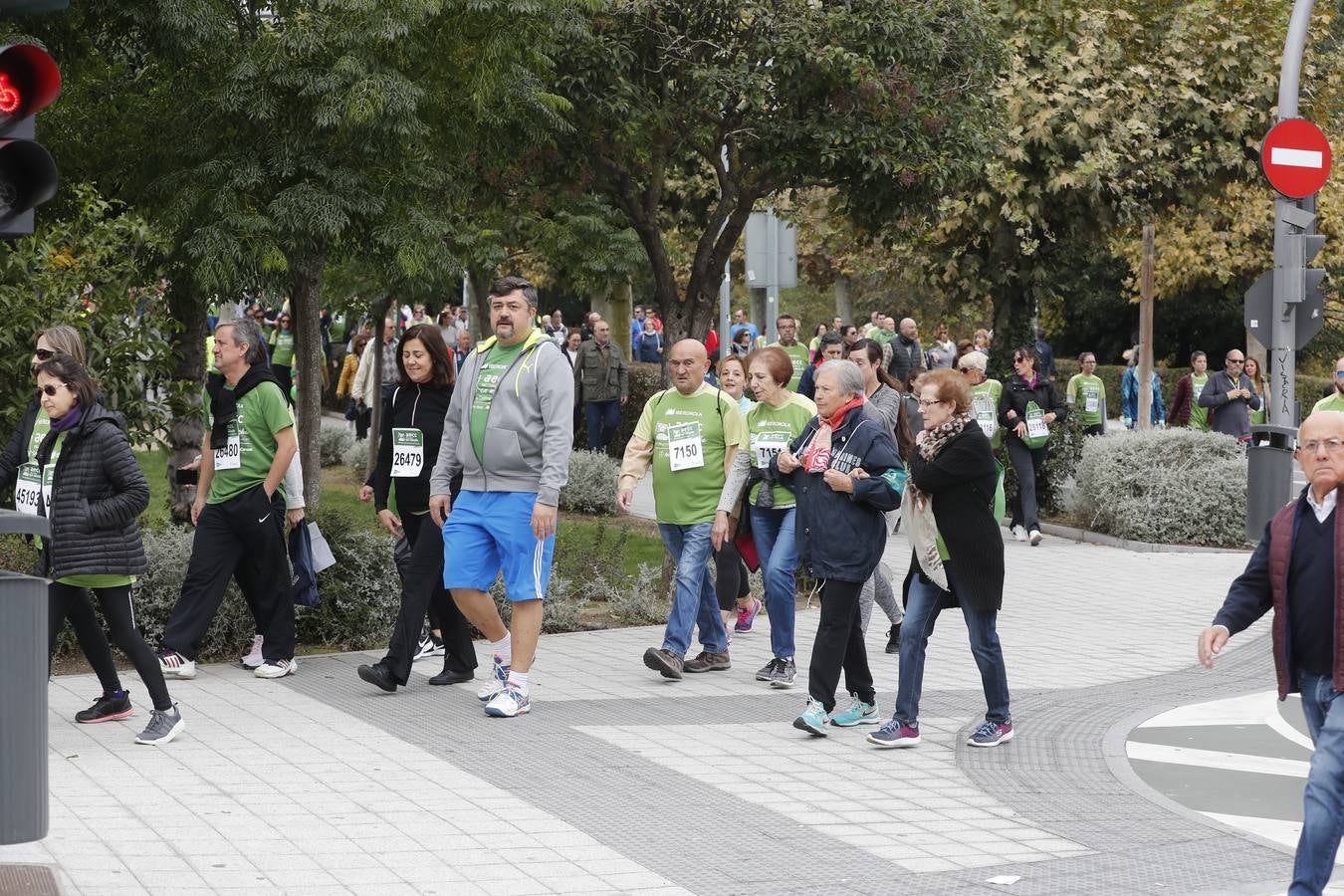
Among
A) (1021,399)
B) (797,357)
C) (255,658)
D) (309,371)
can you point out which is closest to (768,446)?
(255,658)

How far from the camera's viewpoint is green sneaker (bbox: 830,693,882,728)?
28.7ft

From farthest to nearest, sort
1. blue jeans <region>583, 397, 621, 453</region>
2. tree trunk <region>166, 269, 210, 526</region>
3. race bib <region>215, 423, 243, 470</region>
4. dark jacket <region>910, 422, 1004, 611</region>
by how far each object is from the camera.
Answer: blue jeans <region>583, 397, 621, 453</region>, tree trunk <region>166, 269, 210, 526</region>, race bib <region>215, 423, 243, 470</region>, dark jacket <region>910, 422, 1004, 611</region>

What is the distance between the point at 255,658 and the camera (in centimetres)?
999

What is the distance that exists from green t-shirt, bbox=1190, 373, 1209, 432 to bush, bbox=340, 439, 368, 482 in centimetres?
951

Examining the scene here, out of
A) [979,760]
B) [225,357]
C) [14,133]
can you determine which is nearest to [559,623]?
[225,357]

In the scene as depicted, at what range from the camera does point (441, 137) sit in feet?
43.6

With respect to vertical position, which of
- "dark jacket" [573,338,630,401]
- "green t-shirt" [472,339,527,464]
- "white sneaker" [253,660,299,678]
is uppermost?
"dark jacket" [573,338,630,401]

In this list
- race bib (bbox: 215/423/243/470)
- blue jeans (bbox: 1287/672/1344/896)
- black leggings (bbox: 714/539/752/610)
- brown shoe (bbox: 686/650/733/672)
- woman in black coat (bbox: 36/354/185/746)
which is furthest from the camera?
black leggings (bbox: 714/539/752/610)

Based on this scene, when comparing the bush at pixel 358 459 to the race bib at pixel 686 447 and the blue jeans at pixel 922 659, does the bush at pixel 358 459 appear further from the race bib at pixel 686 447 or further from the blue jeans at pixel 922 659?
the blue jeans at pixel 922 659

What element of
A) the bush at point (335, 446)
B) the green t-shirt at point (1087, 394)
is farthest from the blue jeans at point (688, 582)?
the bush at point (335, 446)

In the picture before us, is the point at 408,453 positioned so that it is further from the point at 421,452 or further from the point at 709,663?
the point at 709,663

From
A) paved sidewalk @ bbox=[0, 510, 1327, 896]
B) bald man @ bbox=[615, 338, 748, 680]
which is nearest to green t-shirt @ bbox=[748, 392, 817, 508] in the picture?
bald man @ bbox=[615, 338, 748, 680]

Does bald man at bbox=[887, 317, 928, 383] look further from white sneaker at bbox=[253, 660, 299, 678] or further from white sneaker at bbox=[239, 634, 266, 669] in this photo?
white sneaker at bbox=[253, 660, 299, 678]

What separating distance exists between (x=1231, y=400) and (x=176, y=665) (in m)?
13.6
